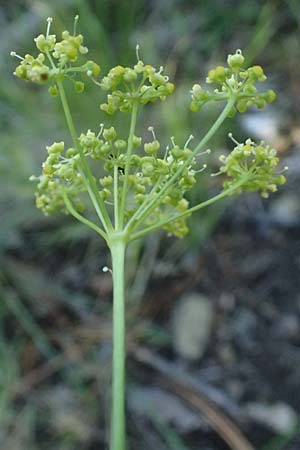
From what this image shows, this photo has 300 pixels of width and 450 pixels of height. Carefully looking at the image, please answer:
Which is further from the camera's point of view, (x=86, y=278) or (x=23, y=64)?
(x=86, y=278)

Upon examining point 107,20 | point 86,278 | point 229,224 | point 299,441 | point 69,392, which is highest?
point 107,20

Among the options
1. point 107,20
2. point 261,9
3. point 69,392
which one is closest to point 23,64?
point 69,392

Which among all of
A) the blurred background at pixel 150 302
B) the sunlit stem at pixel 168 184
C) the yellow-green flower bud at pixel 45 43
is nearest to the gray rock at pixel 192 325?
the blurred background at pixel 150 302

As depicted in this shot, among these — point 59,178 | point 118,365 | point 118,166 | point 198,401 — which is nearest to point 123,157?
point 118,166

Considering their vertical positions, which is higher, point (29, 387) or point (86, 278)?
point (86, 278)

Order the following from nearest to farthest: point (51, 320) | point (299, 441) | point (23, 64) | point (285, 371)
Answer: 1. point (23, 64)
2. point (299, 441)
3. point (285, 371)
4. point (51, 320)

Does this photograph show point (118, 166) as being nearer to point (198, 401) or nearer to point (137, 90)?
point (137, 90)

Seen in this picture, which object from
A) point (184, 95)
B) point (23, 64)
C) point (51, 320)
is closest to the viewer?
point (23, 64)

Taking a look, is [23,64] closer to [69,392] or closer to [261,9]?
[69,392]
